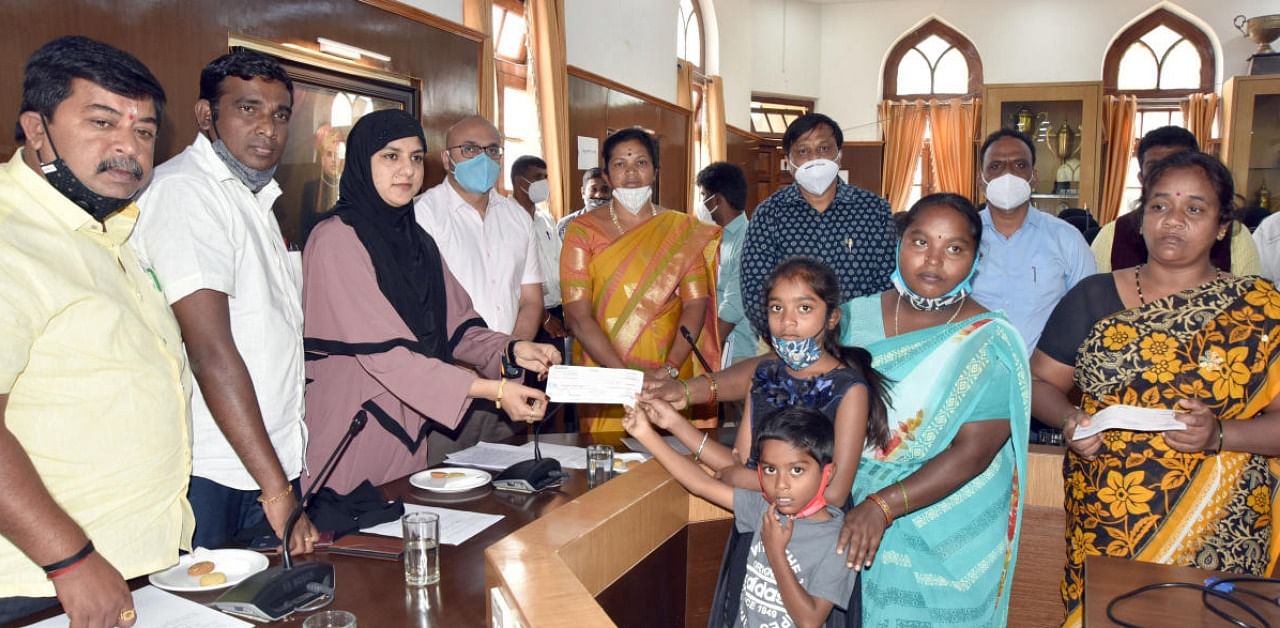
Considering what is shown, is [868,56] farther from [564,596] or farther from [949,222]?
[564,596]

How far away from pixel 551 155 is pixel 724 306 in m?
2.36

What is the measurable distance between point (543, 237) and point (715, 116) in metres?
4.78

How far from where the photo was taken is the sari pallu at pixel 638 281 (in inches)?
131

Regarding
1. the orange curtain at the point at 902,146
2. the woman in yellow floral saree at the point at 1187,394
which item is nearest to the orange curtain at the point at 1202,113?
the orange curtain at the point at 902,146

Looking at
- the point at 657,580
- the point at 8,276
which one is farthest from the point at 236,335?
the point at 657,580

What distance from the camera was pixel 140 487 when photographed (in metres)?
1.45

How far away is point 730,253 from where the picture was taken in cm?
402

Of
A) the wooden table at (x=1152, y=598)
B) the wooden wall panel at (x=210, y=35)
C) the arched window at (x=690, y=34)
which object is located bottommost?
the wooden table at (x=1152, y=598)

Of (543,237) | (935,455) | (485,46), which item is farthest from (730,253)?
(935,455)

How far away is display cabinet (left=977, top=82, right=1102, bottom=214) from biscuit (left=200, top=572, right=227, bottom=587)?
26.4ft

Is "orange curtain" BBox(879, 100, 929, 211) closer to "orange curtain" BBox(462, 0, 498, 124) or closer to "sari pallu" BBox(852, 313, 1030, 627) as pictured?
"orange curtain" BBox(462, 0, 498, 124)

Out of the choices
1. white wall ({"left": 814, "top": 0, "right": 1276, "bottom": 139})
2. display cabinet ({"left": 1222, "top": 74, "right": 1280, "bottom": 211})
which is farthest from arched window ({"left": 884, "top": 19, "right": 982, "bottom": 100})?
display cabinet ({"left": 1222, "top": 74, "right": 1280, "bottom": 211})

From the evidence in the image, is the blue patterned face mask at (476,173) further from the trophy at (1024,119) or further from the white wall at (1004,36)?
the white wall at (1004,36)

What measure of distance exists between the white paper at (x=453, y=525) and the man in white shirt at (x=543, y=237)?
2740 mm
